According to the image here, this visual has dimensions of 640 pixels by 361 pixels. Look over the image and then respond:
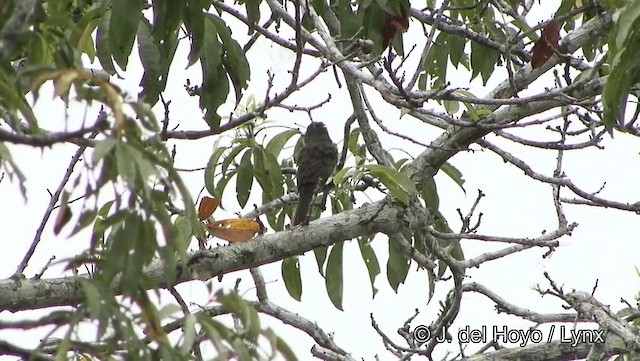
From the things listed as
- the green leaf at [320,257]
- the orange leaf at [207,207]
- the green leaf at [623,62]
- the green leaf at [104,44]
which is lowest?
the green leaf at [623,62]

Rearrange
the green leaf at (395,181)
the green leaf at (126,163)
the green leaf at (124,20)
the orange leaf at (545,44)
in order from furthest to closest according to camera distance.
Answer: the orange leaf at (545,44) → the green leaf at (395,181) → the green leaf at (124,20) → the green leaf at (126,163)

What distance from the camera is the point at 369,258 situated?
4.82 m

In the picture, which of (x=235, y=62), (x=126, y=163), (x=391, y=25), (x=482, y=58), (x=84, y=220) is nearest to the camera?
(x=126, y=163)

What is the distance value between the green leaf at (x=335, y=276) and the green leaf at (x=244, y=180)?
1.59 ft

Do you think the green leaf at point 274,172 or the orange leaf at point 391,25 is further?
the green leaf at point 274,172

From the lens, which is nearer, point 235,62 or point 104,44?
point 104,44

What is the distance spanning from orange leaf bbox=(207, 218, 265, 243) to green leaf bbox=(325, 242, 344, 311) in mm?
746

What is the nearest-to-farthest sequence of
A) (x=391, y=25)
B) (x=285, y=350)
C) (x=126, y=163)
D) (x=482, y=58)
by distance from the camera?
(x=126, y=163) → (x=285, y=350) → (x=391, y=25) → (x=482, y=58)

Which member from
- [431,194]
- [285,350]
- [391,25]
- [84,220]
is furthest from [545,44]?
[84,220]

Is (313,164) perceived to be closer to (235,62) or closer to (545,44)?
(235,62)

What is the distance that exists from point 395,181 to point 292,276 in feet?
3.65

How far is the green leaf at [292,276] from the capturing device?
478cm

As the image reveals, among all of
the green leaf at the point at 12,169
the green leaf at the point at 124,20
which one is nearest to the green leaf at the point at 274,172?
the green leaf at the point at 124,20

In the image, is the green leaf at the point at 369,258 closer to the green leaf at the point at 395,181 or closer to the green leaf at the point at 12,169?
the green leaf at the point at 395,181
